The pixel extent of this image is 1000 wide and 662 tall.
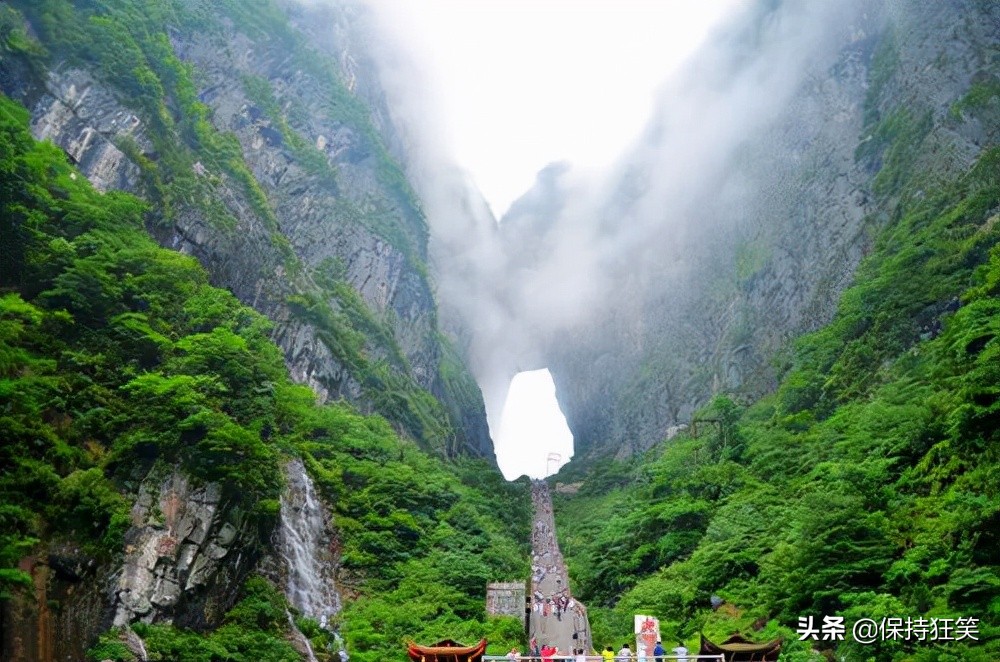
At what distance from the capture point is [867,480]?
62.3 ft

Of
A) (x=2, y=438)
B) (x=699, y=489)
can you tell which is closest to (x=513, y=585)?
(x=699, y=489)

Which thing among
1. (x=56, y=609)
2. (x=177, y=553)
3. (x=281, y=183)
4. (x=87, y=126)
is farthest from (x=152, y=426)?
(x=281, y=183)

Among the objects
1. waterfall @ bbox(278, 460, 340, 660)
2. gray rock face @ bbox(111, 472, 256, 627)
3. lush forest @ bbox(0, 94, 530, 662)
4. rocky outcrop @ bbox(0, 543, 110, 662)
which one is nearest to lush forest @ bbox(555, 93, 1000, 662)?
lush forest @ bbox(0, 94, 530, 662)

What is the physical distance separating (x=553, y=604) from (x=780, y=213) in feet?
110

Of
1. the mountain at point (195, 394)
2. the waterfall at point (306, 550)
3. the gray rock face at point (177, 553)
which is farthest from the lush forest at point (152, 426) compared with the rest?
the waterfall at point (306, 550)

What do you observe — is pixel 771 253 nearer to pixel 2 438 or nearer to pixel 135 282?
pixel 135 282

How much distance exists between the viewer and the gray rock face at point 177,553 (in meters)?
15.5

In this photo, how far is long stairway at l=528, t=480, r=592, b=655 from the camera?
2153 centimetres

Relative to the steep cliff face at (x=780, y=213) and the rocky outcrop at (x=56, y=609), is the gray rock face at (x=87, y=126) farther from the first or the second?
the steep cliff face at (x=780, y=213)

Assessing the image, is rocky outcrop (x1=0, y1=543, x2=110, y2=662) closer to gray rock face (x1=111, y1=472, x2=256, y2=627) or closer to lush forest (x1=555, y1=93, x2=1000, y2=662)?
gray rock face (x1=111, y1=472, x2=256, y2=627)

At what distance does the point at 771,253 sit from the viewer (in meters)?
47.1

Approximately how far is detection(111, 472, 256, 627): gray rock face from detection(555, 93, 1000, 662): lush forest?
10.9 metres

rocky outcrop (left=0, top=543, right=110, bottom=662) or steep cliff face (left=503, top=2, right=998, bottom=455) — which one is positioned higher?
steep cliff face (left=503, top=2, right=998, bottom=455)

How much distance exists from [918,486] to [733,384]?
88.9 feet
